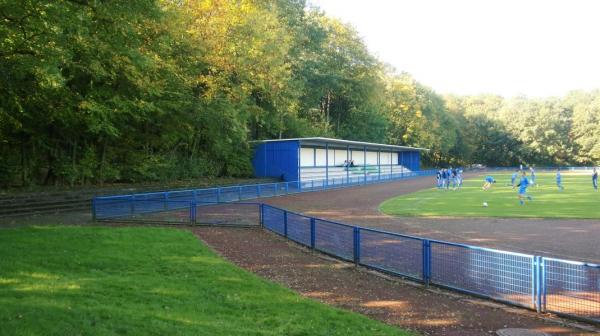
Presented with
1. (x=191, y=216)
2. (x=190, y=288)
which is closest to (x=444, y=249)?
(x=190, y=288)

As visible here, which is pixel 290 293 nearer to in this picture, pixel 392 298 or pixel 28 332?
pixel 392 298

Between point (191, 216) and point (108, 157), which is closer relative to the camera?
point (191, 216)

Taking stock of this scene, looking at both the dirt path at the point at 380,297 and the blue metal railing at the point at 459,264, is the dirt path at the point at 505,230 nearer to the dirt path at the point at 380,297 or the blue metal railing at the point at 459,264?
the blue metal railing at the point at 459,264

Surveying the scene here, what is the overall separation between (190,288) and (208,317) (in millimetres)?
1719

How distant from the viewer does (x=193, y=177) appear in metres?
32.7

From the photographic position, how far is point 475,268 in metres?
8.93

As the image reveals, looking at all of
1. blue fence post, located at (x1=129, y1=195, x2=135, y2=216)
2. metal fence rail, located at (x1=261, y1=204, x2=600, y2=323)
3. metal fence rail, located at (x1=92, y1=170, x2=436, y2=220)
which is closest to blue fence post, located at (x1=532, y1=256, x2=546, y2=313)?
metal fence rail, located at (x1=261, y1=204, x2=600, y2=323)

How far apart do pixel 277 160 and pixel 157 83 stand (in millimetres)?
16194

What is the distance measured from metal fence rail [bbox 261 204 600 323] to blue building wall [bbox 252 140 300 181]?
975 inches

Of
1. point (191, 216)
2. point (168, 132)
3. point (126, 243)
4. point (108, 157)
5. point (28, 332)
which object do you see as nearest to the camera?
point (28, 332)

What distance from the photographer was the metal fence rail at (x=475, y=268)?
744 cm

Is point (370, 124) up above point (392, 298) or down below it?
above

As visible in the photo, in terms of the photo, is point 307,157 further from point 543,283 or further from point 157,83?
point 543,283

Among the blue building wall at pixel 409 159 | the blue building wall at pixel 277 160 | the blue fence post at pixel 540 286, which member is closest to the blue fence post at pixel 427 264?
the blue fence post at pixel 540 286
